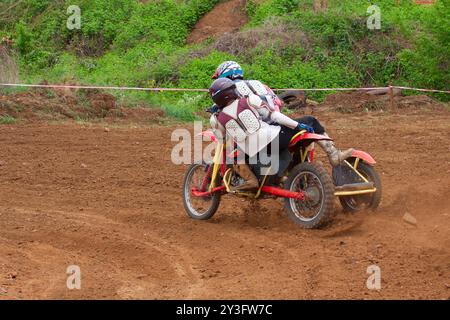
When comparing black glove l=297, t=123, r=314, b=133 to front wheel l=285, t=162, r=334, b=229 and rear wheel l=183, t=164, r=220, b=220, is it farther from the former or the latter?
rear wheel l=183, t=164, r=220, b=220

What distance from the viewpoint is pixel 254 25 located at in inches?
954

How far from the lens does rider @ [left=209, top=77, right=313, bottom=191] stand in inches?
318

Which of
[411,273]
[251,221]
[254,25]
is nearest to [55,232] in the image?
[251,221]

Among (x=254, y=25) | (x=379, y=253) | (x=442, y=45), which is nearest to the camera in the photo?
(x=379, y=253)

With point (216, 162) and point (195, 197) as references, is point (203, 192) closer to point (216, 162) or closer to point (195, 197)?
point (195, 197)

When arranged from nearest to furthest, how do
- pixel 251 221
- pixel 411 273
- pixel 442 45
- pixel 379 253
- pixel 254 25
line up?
pixel 411 273, pixel 379 253, pixel 251 221, pixel 442 45, pixel 254 25

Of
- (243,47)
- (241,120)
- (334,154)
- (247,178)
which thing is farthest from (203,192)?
(243,47)

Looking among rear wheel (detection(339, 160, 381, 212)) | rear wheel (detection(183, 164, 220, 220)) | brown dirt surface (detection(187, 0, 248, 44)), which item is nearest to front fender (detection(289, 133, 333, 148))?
rear wheel (detection(339, 160, 381, 212))

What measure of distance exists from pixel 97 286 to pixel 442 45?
47.7 feet

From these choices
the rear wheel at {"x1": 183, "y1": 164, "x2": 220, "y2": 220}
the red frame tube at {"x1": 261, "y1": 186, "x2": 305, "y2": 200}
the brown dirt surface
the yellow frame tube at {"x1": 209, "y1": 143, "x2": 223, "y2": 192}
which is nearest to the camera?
the red frame tube at {"x1": 261, "y1": 186, "x2": 305, "y2": 200}

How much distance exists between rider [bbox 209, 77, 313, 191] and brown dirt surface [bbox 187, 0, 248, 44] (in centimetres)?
1648

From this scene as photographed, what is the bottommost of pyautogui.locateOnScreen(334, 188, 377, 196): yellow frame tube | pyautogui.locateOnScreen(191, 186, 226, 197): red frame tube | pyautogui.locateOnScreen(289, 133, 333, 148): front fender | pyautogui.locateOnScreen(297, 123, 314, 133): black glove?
pyautogui.locateOnScreen(191, 186, 226, 197): red frame tube

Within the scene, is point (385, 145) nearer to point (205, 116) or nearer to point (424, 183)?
point (424, 183)

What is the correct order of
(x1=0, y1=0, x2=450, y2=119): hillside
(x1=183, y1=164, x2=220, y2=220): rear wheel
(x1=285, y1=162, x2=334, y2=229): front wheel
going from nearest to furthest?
(x1=285, y1=162, x2=334, y2=229): front wheel, (x1=183, y1=164, x2=220, y2=220): rear wheel, (x1=0, y1=0, x2=450, y2=119): hillside
